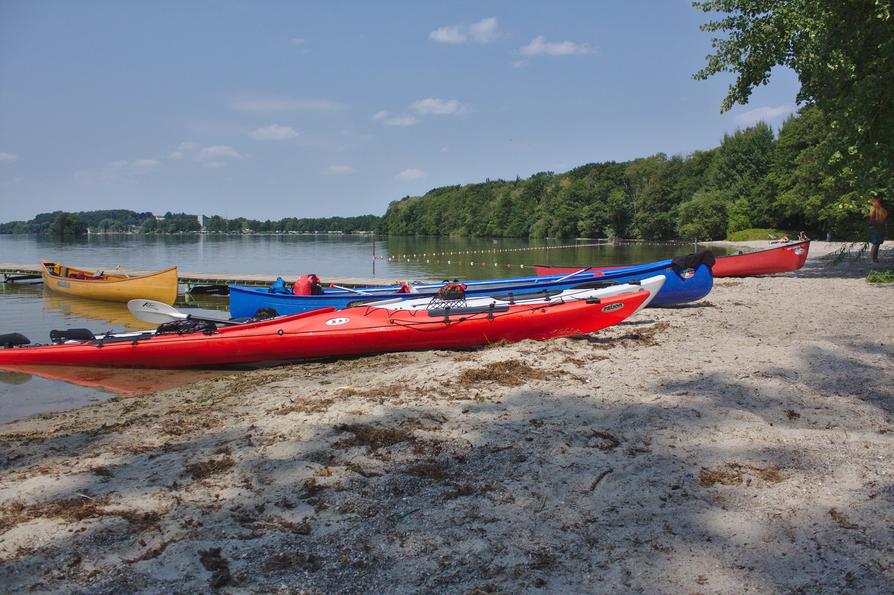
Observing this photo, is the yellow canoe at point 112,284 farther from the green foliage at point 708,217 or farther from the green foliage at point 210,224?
the green foliage at point 210,224

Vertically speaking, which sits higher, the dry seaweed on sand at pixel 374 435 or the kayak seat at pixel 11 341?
the kayak seat at pixel 11 341

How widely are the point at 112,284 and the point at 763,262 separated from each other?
22.3 metres

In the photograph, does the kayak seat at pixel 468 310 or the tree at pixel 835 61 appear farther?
the tree at pixel 835 61

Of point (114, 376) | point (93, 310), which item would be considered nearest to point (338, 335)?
point (114, 376)

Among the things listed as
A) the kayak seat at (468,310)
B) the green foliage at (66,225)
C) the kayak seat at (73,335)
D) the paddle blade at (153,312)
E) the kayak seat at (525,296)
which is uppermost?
the green foliage at (66,225)

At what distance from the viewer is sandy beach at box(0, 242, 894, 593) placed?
9.90ft

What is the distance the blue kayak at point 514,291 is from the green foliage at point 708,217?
45.0 m

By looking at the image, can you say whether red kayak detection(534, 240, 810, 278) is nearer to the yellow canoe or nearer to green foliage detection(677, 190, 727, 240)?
the yellow canoe

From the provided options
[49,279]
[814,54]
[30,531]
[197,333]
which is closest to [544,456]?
[30,531]

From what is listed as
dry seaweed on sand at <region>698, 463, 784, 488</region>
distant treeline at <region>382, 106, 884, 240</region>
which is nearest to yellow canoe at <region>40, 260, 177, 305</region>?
dry seaweed on sand at <region>698, 463, 784, 488</region>

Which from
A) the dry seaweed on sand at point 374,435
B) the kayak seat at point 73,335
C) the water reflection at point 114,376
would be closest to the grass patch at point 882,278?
the dry seaweed on sand at point 374,435

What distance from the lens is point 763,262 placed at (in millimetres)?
18562

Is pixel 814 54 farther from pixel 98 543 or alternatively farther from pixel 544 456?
pixel 98 543

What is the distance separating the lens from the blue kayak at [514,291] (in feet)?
40.2
